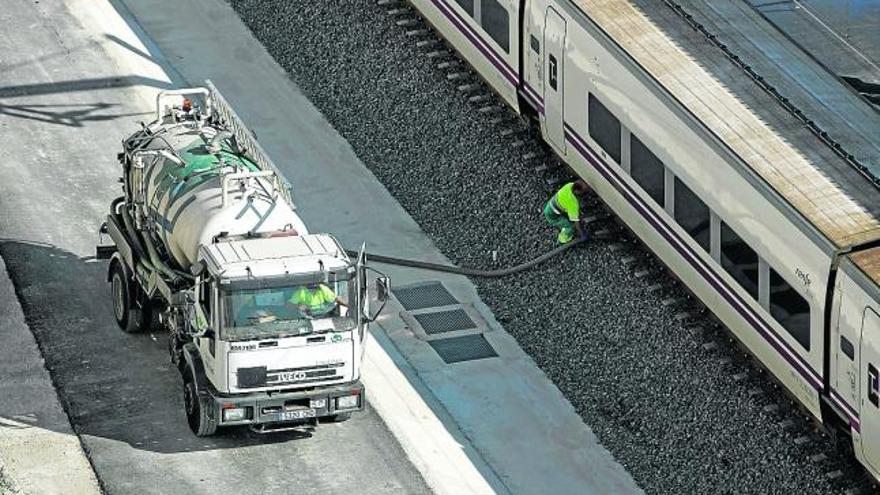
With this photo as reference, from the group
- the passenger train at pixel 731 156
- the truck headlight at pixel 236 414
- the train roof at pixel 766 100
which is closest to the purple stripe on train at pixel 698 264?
the passenger train at pixel 731 156

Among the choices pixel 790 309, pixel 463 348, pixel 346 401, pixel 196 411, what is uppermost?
pixel 790 309

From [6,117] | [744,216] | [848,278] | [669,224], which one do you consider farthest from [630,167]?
[6,117]

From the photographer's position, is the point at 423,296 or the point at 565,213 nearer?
the point at 565,213

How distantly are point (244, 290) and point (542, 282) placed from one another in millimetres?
6076

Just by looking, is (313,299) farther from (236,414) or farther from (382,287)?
(236,414)

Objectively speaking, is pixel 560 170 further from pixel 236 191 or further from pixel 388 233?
pixel 236 191

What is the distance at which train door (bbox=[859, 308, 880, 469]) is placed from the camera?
23.0 meters

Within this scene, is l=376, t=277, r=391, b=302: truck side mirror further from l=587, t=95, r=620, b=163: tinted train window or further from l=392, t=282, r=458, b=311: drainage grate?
l=587, t=95, r=620, b=163: tinted train window

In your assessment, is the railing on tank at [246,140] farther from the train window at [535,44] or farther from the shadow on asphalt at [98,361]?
the train window at [535,44]

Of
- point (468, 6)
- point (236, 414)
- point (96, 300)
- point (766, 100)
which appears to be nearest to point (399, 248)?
point (468, 6)

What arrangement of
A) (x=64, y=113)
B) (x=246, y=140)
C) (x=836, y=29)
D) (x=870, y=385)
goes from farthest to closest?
(x=836, y=29) < (x=64, y=113) < (x=246, y=140) < (x=870, y=385)

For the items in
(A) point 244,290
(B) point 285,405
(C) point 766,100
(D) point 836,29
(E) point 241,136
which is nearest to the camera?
(A) point 244,290

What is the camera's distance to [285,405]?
A: 82.7 feet

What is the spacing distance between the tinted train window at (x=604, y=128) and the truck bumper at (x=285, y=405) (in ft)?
18.3
